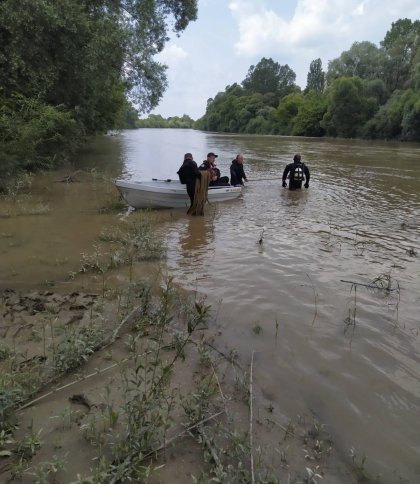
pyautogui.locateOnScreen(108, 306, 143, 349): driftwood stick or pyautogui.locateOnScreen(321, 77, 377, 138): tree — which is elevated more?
pyautogui.locateOnScreen(321, 77, 377, 138): tree

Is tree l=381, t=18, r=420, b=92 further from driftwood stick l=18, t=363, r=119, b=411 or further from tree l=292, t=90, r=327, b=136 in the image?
driftwood stick l=18, t=363, r=119, b=411

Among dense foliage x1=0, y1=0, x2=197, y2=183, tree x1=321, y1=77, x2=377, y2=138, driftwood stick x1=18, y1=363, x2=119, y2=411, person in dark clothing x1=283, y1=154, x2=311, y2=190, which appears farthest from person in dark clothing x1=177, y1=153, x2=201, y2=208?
tree x1=321, y1=77, x2=377, y2=138

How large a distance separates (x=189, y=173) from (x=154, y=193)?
1.15m

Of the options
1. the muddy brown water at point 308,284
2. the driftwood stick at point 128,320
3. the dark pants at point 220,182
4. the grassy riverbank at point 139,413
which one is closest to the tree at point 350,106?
the muddy brown water at point 308,284

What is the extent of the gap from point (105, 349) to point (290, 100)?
284ft

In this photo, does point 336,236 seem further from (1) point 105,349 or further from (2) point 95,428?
(2) point 95,428

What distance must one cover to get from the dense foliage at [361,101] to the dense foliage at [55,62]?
39272 millimetres

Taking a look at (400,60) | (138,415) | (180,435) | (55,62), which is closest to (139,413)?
(138,415)

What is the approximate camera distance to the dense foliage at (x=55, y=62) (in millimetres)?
11289

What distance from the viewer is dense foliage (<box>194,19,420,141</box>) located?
2071 inches

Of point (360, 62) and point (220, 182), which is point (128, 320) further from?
point (360, 62)

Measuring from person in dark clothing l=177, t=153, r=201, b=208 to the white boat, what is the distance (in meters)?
0.54

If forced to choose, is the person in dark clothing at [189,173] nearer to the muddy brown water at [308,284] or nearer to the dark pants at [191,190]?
the dark pants at [191,190]

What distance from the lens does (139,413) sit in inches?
115
